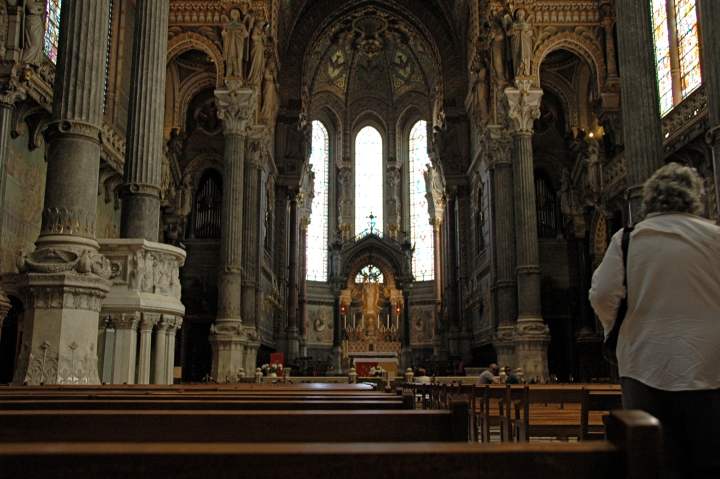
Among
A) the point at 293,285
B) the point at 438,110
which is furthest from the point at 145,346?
the point at 438,110

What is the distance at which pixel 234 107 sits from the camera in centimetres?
2303

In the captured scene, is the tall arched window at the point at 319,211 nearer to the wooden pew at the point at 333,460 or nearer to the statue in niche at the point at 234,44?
the statue in niche at the point at 234,44

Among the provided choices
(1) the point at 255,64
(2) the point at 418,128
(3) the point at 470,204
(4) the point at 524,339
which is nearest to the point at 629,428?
(4) the point at 524,339

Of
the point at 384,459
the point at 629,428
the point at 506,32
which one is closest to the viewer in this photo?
the point at 629,428

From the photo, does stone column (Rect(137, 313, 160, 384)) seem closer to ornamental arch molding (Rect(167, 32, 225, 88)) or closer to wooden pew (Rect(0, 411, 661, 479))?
wooden pew (Rect(0, 411, 661, 479))

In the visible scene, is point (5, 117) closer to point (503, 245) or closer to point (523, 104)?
point (523, 104)

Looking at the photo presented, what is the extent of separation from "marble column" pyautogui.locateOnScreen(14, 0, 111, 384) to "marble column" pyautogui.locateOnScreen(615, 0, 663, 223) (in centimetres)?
933

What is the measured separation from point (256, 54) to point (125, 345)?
48.1 ft

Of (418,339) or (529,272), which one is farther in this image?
(418,339)

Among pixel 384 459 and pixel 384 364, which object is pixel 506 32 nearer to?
pixel 384 364

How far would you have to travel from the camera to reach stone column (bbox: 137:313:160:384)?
451 inches

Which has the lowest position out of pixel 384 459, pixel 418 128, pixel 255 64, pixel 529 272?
pixel 384 459

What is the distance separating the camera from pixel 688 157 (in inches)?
693

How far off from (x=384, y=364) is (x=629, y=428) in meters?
30.0
